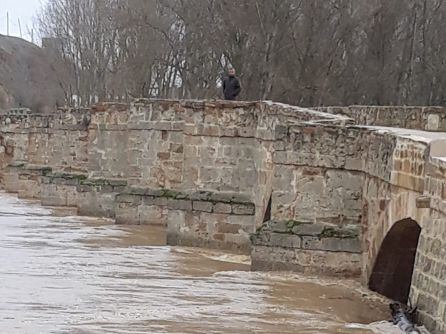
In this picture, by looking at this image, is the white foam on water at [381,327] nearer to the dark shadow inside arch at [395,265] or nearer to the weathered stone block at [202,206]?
the dark shadow inside arch at [395,265]

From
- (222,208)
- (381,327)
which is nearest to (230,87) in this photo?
(222,208)

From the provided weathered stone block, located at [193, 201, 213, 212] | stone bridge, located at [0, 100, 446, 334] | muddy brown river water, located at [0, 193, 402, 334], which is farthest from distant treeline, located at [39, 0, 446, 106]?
muddy brown river water, located at [0, 193, 402, 334]

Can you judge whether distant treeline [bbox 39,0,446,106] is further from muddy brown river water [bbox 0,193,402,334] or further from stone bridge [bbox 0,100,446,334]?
muddy brown river water [bbox 0,193,402,334]

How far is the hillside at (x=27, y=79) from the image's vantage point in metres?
59.9

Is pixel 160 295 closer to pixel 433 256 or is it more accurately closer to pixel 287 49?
pixel 433 256

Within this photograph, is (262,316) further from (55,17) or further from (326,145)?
(55,17)

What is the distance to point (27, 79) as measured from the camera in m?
65.0

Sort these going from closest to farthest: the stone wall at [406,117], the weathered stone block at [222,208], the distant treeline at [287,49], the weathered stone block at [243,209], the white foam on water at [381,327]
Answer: the white foam on water at [381,327], the weathered stone block at [243,209], the weathered stone block at [222,208], the stone wall at [406,117], the distant treeline at [287,49]

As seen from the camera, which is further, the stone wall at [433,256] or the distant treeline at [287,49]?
the distant treeline at [287,49]

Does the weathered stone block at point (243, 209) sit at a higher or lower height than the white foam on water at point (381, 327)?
higher

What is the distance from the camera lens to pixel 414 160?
410 inches

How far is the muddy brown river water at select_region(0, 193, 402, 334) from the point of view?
34.0 feet

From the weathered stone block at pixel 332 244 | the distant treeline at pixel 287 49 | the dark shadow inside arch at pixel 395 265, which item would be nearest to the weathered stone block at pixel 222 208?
the weathered stone block at pixel 332 244

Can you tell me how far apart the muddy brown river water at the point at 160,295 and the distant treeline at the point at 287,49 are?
55.6 feet
